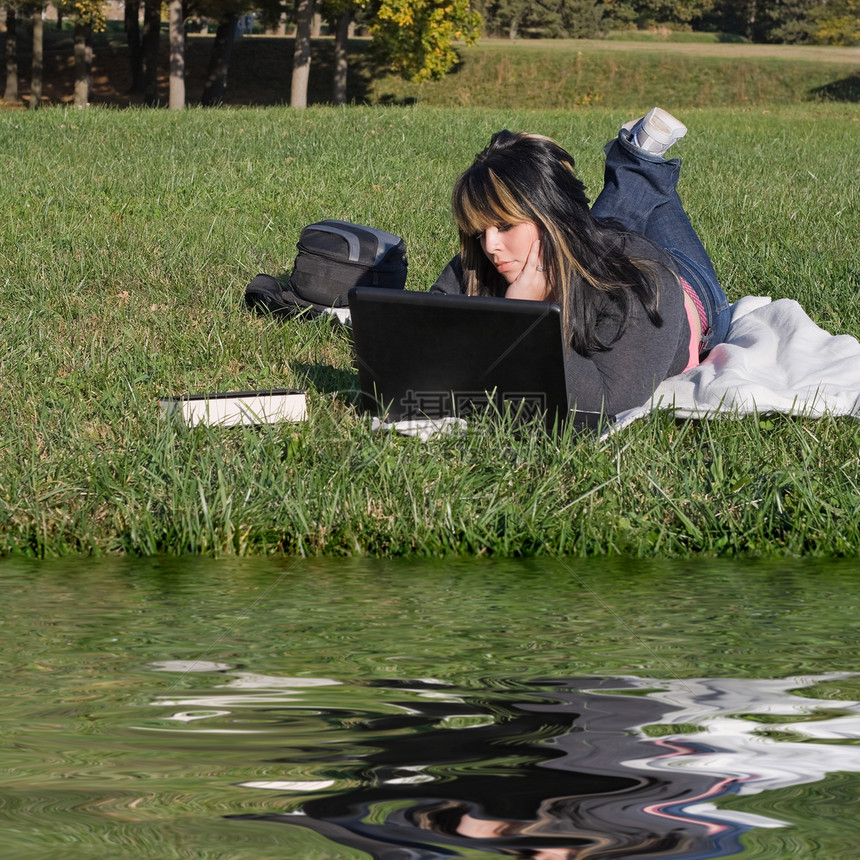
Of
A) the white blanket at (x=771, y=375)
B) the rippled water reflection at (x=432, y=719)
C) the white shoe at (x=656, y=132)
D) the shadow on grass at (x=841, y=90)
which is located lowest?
the rippled water reflection at (x=432, y=719)

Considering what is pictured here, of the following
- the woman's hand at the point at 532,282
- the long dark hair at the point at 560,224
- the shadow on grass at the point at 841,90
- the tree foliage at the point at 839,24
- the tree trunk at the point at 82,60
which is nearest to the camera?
the long dark hair at the point at 560,224

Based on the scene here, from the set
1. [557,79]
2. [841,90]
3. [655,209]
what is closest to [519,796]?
[655,209]

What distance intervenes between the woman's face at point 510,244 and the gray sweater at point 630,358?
377 mm

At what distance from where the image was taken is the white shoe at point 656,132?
5.06 meters

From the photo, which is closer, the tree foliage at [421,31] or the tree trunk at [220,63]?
the tree foliage at [421,31]

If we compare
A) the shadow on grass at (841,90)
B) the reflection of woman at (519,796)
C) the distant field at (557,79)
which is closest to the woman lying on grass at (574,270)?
the reflection of woman at (519,796)

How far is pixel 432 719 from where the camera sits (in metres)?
1.73

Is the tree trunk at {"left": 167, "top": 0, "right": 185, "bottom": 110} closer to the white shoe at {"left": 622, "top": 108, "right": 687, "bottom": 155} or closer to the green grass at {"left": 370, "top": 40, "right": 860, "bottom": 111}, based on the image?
the green grass at {"left": 370, "top": 40, "right": 860, "bottom": 111}

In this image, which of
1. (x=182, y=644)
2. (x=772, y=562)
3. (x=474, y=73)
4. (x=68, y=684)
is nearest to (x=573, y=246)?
(x=772, y=562)

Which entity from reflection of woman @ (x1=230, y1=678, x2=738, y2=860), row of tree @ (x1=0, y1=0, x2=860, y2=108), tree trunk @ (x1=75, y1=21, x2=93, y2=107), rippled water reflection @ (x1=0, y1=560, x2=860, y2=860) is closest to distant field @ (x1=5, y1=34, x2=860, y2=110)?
row of tree @ (x1=0, y1=0, x2=860, y2=108)

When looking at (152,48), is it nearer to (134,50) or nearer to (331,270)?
(134,50)

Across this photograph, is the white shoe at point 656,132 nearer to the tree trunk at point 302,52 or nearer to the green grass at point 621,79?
the tree trunk at point 302,52

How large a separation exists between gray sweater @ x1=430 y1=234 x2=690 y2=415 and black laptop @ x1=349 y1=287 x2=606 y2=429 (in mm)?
126

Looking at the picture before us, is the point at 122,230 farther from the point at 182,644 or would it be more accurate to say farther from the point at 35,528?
the point at 182,644
